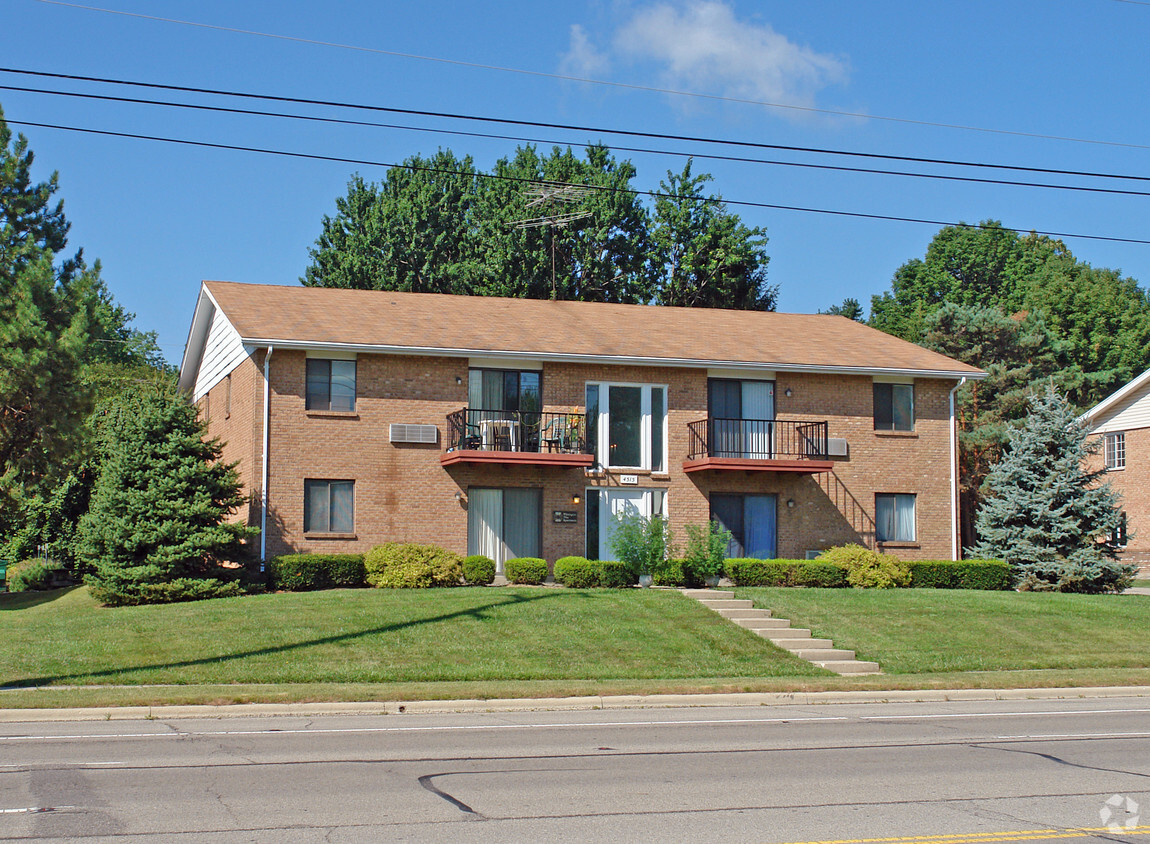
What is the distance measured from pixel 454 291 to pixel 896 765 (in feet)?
140

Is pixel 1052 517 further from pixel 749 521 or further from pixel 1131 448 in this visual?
pixel 1131 448

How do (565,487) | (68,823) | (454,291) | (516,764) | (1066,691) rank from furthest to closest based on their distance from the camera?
(454,291) < (565,487) < (1066,691) < (516,764) < (68,823)

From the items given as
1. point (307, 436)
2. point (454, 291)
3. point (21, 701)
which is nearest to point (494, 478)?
Result: point (307, 436)

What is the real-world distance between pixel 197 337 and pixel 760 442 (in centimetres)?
1740

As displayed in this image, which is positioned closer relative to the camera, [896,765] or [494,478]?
[896,765]

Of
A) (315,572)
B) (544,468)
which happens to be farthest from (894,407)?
(315,572)

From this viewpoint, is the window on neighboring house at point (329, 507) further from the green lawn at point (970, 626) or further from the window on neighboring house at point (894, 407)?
the window on neighboring house at point (894, 407)

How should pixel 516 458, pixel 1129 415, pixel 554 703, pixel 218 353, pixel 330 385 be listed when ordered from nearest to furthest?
pixel 554 703 < pixel 516 458 < pixel 330 385 < pixel 218 353 < pixel 1129 415

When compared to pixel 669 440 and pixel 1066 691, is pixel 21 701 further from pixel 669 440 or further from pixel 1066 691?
pixel 669 440

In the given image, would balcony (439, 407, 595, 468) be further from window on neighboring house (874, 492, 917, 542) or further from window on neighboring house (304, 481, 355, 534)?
window on neighboring house (874, 492, 917, 542)

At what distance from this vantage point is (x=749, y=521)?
99.7 ft

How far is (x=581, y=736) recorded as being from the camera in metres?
12.8

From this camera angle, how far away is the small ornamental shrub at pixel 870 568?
27812 mm

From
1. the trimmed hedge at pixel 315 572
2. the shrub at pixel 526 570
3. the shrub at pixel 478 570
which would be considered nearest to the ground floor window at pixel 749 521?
the shrub at pixel 526 570
